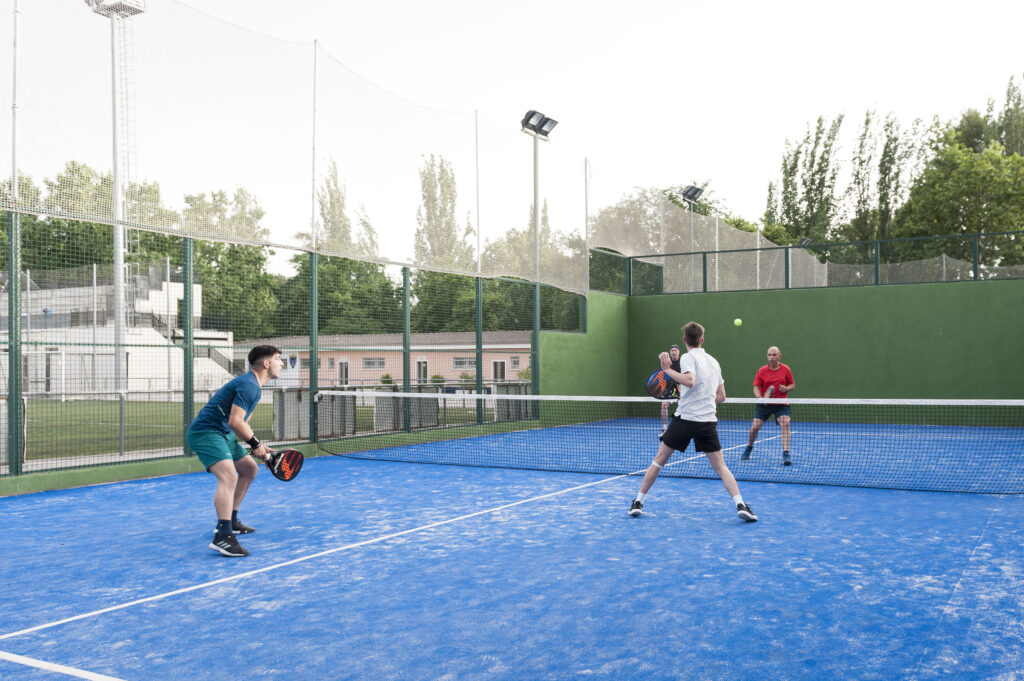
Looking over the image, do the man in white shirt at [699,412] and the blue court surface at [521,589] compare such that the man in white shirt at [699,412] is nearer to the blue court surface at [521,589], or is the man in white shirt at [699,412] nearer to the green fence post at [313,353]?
the blue court surface at [521,589]

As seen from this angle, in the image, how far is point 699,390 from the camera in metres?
6.55

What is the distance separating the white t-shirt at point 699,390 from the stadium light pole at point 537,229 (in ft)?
28.3

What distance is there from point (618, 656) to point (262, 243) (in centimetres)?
826

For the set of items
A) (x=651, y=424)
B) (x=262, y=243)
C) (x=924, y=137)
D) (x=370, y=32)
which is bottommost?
(x=651, y=424)

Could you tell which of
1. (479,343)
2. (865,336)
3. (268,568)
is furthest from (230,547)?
(865,336)

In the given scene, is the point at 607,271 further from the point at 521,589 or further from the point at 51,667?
the point at 51,667

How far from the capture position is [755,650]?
12.0ft

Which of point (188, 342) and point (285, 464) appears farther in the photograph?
point (188, 342)

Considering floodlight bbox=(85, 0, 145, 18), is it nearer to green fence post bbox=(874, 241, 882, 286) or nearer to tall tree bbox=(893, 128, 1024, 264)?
green fence post bbox=(874, 241, 882, 286)

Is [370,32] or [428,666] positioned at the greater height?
[370,32]

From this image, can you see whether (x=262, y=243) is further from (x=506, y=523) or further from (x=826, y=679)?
(x=826, y=679)

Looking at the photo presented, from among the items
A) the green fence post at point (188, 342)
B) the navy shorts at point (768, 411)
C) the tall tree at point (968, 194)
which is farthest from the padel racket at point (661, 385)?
the tall tree at point (968, 194)

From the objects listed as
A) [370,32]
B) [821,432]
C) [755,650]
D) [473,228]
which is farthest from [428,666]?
[370,32]

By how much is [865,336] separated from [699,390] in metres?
12.0
